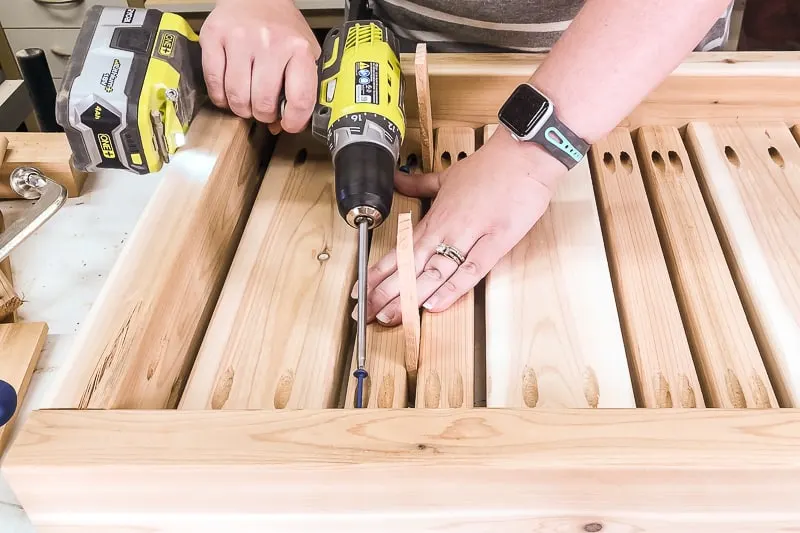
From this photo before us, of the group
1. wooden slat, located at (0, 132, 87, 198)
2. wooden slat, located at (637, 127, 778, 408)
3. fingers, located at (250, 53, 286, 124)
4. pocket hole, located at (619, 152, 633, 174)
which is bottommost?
wooden slat, located at (637, 127, 778, 408)

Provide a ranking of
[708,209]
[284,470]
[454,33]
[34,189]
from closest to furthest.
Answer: [284,470] → [708,209] → [34,189] → [454,33]

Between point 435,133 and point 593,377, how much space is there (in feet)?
1.43

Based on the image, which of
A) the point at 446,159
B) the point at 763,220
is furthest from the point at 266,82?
the point at 763,220

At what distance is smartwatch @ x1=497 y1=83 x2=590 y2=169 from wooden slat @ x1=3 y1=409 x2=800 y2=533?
32cm

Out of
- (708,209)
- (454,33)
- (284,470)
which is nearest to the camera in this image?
(284,470)

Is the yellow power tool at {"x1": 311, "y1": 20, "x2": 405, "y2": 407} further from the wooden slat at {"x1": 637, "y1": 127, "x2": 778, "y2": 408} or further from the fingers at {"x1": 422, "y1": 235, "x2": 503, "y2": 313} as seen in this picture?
the wooden slat at {"x1": 637, "y1": 127, "x2": 778, "y2": 408}

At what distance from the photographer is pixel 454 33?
0.99 m

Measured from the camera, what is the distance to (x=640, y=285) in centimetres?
68

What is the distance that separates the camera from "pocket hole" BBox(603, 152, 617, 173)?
32.8 inches

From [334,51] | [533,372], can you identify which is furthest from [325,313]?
[334,51]

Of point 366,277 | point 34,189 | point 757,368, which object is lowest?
point 757,368

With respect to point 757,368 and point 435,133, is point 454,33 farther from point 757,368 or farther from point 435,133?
point 757,368

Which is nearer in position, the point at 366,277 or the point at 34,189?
the point at 366,277

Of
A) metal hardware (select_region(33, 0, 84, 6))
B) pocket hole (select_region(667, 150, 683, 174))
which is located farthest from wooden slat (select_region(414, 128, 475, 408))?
metal hardware (select_region(33, 0, 84, 6))
